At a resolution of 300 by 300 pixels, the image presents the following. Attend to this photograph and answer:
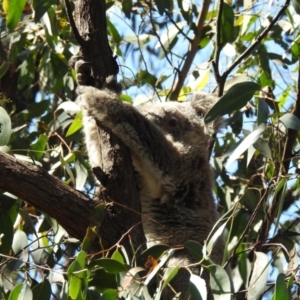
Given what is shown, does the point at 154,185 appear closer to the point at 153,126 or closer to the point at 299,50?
the point at 153,126

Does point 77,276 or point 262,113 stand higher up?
point 262,113

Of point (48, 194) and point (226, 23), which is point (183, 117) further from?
point (48, 194)

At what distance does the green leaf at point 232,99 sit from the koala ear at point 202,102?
A: 1584 millimetres

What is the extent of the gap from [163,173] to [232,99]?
3.43 feet

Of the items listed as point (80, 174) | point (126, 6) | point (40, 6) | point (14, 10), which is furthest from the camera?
point (126, 6)

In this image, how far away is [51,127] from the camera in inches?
171

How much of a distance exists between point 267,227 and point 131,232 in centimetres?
86

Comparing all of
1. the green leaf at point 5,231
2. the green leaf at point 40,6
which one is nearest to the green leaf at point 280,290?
the green leaf at point 5,231

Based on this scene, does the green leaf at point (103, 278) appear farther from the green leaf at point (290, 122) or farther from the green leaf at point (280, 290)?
the green leaf at point (290, 122)

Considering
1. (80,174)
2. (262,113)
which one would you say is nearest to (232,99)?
(262,113)

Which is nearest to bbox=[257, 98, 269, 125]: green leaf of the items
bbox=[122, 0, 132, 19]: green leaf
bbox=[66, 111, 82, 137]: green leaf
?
bbox=[122, 0, 132, 19]: green leaf

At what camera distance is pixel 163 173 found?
356 centimetres

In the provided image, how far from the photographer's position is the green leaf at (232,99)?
2.56 m

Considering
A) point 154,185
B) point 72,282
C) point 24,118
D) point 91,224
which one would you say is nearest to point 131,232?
point 91,224
